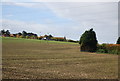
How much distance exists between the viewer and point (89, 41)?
33.2 metres

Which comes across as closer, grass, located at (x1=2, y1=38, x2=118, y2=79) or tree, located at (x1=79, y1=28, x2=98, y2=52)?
grass, located at (x1=2, y1=38, x2=118, y2=79)

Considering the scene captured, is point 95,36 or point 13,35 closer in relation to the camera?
point 95,36

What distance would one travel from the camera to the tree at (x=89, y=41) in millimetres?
33281

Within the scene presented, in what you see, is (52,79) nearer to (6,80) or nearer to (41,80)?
(41,80)

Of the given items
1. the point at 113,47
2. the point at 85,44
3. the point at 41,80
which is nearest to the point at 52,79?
the point at 41,80

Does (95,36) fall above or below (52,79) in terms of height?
above

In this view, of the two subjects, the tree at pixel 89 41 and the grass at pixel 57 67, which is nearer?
the grass at pixel 57 67

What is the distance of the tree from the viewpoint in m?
33.3

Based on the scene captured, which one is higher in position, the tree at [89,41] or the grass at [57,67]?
the tree at [89,41]

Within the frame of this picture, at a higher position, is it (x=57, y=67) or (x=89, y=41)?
(x=89, y=41)

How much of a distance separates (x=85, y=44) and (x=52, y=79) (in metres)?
26.8

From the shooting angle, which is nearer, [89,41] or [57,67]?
[57,67]

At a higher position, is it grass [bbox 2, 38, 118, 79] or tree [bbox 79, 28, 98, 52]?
tree [bbox 79, 28, 98, 52]

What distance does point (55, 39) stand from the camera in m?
70.6
